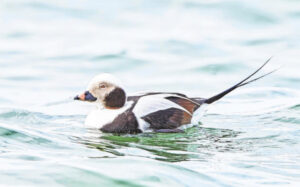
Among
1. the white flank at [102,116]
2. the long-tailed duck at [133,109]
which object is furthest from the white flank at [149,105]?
the white flank at [102,116]

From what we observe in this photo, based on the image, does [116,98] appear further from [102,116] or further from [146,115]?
[146,115]

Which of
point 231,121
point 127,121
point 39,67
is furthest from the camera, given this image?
point 39,67

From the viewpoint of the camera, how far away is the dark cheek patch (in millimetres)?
8055

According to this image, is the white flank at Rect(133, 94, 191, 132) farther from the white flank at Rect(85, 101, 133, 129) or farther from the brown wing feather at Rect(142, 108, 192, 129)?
the white flank at Rect(85, 101, 133, 129)

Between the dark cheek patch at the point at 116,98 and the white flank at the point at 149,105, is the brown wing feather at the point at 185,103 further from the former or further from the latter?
the dark cheek patch at the point at 116,98

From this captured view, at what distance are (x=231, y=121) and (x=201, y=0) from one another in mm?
6143

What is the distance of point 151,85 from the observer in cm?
1046

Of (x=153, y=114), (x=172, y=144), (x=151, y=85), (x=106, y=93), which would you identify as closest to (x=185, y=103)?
(x=153, y=114)

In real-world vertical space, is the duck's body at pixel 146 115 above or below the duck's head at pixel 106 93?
below

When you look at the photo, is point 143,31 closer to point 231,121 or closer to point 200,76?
point 200,76

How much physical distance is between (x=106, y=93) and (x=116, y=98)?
12 centimetres

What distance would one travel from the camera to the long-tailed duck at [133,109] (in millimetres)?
7828

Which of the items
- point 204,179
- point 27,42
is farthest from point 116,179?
point 27,42

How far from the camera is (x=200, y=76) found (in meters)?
11.0
